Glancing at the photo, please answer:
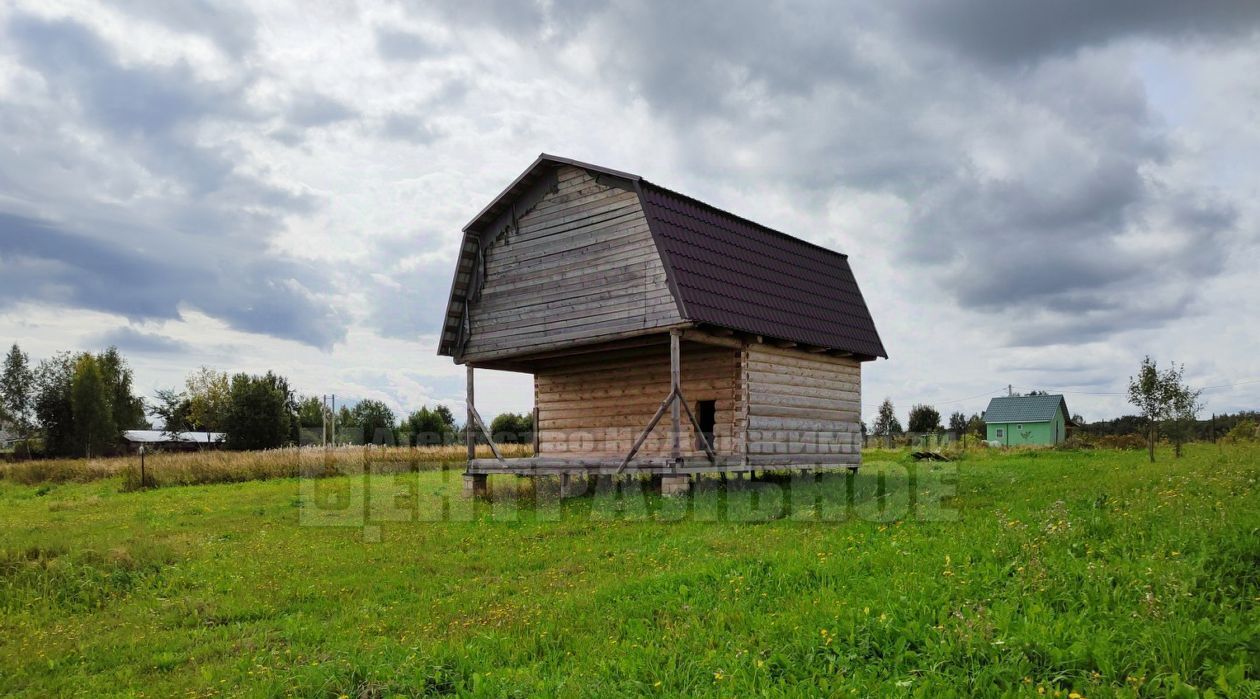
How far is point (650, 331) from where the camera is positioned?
16.7 meters

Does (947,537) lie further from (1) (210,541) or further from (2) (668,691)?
(1) (210,541)

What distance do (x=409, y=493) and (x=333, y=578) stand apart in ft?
33.2

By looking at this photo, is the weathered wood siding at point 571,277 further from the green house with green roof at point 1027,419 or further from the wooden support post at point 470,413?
the green house with green roof at point 1027,419

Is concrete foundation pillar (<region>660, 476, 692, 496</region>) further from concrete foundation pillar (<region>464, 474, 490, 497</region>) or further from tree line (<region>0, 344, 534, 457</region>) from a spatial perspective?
tree line (<region>0, 344, 534, 457</region>)

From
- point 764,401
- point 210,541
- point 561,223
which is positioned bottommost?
point 210,541

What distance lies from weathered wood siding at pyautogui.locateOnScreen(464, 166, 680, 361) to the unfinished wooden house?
1.4 inches

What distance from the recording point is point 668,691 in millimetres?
5867

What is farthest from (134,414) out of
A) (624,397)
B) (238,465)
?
(624,397)

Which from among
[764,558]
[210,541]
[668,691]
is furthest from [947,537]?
[210,541]

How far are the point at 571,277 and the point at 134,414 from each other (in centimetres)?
7979

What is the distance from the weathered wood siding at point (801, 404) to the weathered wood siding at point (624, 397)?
1.68ft

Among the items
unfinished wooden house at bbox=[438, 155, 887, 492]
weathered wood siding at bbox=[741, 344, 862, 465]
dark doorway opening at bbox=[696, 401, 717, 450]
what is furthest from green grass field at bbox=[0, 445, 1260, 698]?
dark doorway opening at bbox=[696, 401, 717, 450]

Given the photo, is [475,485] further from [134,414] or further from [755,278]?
[134,414]

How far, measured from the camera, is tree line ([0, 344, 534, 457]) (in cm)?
6169
